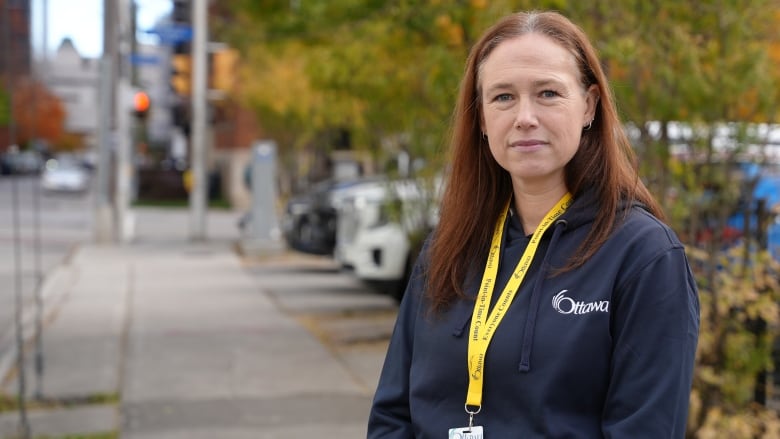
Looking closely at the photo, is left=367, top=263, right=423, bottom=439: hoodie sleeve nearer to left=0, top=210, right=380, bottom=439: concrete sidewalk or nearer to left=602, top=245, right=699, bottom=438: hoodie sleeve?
left=602, top=245, right=699, bottom=438: hoodie sleeve

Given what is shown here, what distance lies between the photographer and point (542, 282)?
2131 mm

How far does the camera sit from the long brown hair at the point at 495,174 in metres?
2.21

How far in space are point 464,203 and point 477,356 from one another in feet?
1.51

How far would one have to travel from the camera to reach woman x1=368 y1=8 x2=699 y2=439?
79.6 inches

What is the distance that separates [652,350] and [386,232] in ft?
30.5

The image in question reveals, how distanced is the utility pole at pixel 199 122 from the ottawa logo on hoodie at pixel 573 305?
66.1 ft

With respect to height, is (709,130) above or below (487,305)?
above

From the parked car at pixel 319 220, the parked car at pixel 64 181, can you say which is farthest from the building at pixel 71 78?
the parked car at pixel 64 181

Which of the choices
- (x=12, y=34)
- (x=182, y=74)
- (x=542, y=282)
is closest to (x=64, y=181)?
(x=182, y=74)

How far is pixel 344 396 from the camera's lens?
24.8 ft

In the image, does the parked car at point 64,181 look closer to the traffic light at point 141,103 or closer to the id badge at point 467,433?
the traffic light at point 141,103

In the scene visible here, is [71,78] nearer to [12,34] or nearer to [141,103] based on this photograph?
[12,34]

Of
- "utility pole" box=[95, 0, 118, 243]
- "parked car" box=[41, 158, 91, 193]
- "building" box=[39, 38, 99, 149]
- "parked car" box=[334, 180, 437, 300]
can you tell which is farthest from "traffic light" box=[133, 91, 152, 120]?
"parked car" box=[41, 158, 91, 193]

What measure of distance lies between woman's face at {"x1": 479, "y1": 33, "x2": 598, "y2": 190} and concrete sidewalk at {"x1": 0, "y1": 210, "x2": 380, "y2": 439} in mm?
4520
